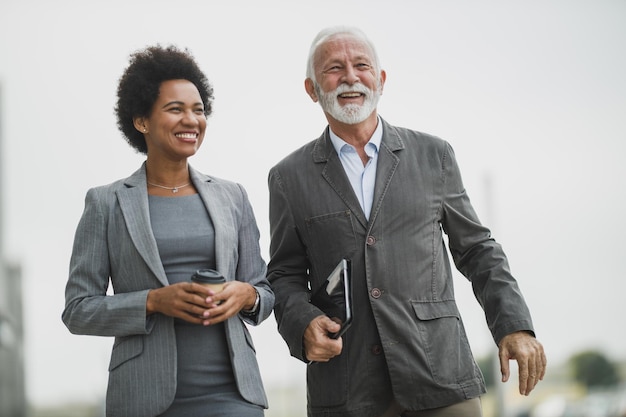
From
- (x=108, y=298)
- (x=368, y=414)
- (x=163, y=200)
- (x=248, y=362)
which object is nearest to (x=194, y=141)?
(x=163, y=200)

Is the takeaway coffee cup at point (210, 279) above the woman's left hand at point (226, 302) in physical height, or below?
above

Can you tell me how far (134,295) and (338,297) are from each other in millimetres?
676

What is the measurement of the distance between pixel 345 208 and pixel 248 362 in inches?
29.0

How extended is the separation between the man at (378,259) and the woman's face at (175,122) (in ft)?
1.78

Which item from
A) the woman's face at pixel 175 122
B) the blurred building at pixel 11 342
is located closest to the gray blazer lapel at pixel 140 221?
the woman's face at pixel 175 122

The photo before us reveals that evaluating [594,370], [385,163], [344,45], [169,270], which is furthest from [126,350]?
[594,370]

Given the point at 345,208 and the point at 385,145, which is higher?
the point at 385,145

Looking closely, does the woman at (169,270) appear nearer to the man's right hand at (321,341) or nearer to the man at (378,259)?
the man's right hand at (321,341)

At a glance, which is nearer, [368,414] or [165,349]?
[165,349]

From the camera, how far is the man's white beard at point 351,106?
117 inches

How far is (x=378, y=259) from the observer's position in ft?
9.22

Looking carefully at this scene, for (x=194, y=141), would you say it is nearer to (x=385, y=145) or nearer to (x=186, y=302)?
(x=186, y=302)

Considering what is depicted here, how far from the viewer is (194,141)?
261cm

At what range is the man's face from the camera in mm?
2980
